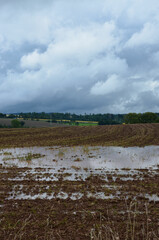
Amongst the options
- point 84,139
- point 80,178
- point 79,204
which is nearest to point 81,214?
point 79,204

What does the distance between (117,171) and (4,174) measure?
8.25m

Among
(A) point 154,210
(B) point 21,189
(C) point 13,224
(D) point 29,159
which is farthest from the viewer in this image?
(D) point 29,159

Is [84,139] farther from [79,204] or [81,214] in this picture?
[81,214]

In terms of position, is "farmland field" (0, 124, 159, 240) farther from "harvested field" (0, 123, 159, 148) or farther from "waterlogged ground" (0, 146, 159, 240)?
"harvested field" (0, 123, 159, 148)

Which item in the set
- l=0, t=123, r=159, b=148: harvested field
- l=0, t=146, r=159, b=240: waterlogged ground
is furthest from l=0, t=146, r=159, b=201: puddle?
l=0, t=123, r=159, b=148: harvested field

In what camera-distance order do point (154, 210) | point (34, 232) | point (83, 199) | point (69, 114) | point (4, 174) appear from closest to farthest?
point (34, 232) → point (154, 210) → point (83, 199) → point (4, 174) → point (69, 114)

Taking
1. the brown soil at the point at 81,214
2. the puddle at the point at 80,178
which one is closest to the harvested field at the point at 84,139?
the puddle at the point at 80,178

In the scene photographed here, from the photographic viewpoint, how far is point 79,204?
8.72 meters

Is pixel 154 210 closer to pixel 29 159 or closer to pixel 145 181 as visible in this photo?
pixel 145 181

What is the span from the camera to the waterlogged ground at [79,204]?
21.9 feet

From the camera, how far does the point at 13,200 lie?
30.8ft

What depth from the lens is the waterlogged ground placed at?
667 cm

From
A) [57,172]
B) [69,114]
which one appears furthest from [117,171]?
[69,114]

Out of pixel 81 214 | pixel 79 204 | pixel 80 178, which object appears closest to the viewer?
pixel 81 214
